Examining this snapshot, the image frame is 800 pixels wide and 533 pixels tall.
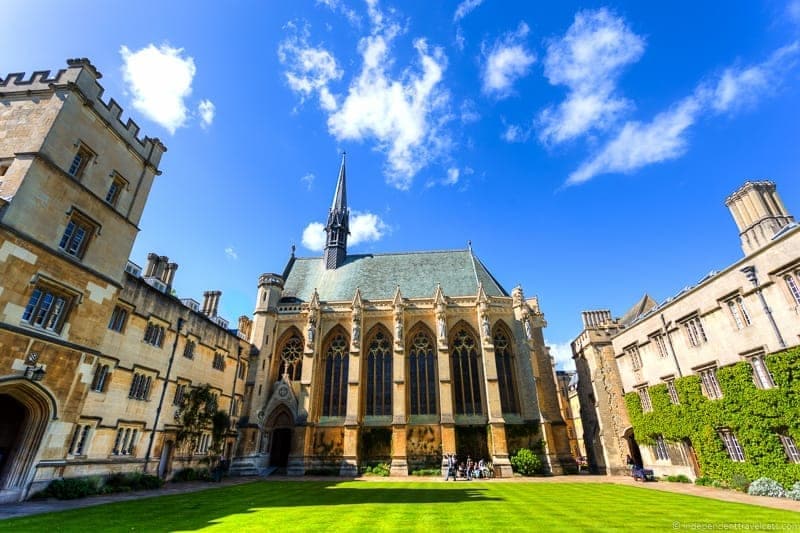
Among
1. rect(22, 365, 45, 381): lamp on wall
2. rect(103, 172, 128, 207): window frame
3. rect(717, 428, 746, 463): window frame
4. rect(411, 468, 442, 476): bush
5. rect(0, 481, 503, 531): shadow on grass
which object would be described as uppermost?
rect(103, 172, 128, 207): window frame

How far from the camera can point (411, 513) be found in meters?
10.9

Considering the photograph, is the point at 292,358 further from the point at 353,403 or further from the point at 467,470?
the point at 467,470

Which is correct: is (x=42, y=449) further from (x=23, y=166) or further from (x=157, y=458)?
(x=23, y=166)

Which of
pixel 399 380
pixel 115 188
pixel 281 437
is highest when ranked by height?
pixel 115 188

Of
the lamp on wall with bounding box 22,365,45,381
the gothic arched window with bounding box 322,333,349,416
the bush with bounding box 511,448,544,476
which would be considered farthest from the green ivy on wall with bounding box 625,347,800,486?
the lamp on wall with bounding box 22,365,45,381

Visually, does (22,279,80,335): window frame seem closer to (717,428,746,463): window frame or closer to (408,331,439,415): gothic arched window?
(408,331,439,415): gothic arched window

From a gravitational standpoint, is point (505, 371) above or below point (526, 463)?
above

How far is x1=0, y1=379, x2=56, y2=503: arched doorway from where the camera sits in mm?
12320

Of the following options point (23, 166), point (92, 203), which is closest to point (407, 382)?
point (92, 203)

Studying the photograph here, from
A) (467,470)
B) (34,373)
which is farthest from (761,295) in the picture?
(34,373)

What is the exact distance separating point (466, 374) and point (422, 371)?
12.3 ft

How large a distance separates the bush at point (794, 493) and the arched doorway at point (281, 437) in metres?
28.0

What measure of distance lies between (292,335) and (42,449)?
19.1 metres

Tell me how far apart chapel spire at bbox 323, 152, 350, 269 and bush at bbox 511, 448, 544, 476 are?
81.4 ft
